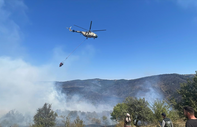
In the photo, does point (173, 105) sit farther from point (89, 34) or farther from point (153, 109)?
point (89, 34)

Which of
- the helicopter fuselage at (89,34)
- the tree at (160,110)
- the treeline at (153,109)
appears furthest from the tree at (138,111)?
the helicopter fuselage at (89,34)

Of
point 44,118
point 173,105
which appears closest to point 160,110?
point 173,105

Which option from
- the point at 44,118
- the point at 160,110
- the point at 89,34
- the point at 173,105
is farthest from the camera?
the point at 44,118

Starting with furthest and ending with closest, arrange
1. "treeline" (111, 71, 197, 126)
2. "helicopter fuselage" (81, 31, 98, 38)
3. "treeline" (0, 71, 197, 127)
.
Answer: "helicopter fuselage" (81, 31, 98, 38) → "treeline" (111, 71, 197, 126) → "treeline" (0, 71, 197, 127)

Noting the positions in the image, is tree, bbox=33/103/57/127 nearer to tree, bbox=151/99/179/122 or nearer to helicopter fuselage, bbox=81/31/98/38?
helicopter fuselage, bbox=81/31/98/38

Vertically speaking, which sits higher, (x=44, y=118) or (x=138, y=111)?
(x=138, y=111)

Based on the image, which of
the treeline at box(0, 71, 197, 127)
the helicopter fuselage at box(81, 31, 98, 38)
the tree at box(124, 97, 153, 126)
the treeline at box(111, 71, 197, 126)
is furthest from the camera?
the tree at box(124, 97, 153, 126)

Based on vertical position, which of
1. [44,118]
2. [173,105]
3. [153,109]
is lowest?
[44,118]

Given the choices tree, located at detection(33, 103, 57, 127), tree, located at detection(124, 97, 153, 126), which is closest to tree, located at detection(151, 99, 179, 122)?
tree, located at detection(124, 97, 153, 126)

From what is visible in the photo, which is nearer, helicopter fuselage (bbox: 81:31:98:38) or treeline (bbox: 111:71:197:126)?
treeline (bbox: 111:71:197:126)

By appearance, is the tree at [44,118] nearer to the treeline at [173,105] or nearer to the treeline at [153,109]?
the treeline at [153,109]

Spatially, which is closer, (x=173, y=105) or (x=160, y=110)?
(x=160, y=110)

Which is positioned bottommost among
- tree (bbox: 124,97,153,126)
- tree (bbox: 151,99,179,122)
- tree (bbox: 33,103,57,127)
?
tree (bbox: 33,103,57,127)

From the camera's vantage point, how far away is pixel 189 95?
30.6 metres
